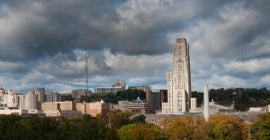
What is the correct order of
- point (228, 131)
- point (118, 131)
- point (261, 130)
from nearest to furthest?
point (261, 130) < point (118, 131) < point (228, 131)

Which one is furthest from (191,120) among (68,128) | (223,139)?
(68,128)

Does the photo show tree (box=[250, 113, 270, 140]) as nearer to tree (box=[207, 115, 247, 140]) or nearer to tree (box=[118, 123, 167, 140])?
tree (box=[207, 115, 247, 140])

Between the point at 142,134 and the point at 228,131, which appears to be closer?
the point at 142,134

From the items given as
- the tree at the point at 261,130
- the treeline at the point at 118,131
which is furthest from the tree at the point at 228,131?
the tree at the point at 261,130

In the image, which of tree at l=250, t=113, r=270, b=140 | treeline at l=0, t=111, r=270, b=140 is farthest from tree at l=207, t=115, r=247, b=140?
tree at l=250, t=113, r=270, b=140

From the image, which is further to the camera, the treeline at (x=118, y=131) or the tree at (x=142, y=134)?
the tree at (x=142, y=134)

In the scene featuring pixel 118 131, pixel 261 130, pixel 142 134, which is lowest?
pixel 142 134

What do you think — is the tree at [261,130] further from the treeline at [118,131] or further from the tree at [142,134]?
the tree at [142,134]

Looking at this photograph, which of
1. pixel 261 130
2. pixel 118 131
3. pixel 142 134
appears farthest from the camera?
pixel 118 131

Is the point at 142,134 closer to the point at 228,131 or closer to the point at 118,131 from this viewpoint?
the point at 118,131

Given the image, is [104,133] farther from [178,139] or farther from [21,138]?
[178,139]

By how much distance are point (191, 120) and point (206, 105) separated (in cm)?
2296

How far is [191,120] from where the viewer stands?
138m

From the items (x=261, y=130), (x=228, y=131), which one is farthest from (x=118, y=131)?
(x=261, y=130)
